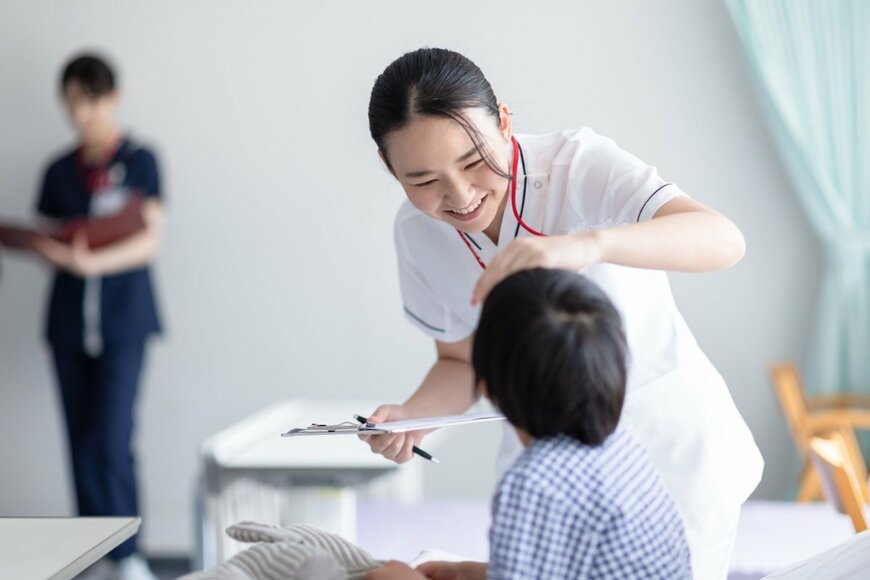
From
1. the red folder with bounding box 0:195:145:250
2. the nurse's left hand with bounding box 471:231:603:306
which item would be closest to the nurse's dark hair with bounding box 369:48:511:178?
the nurse's left hand with bounding box 471:231:603:306

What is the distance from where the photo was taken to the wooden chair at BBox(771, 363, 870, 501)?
3.75 metres

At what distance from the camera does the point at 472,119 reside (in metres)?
1.46

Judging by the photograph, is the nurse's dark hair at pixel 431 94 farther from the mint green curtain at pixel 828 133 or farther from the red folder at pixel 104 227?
the mint green curtain at pixel 828 133

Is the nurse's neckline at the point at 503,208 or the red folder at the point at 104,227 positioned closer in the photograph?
the nurse's neckline at the point at 503,208

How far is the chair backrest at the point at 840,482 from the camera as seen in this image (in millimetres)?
2051

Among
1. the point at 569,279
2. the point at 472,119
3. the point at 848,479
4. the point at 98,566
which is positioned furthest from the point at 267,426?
the point at 569,279

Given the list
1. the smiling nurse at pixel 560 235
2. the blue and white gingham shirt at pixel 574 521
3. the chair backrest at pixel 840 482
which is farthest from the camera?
the chair backrest at pixel 840 482

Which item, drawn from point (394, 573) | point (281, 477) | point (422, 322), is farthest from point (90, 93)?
point (394, 573)

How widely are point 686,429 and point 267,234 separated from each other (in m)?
2.69

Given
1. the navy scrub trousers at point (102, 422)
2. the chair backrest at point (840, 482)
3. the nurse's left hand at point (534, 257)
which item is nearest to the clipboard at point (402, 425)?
the nurse's left hand at point (534, 257)

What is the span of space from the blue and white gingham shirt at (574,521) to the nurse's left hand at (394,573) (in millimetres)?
166

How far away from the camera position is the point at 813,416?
382cm

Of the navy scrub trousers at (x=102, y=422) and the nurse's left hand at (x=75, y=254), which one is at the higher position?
the nurse's left hand at (x=75, y=254)

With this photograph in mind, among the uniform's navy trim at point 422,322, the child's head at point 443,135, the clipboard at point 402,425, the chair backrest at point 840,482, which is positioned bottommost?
the chair backrest at point 840,482
